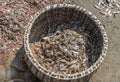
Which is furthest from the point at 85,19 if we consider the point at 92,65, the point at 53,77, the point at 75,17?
the point at 53,77

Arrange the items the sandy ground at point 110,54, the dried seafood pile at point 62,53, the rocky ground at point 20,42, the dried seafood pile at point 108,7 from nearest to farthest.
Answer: the dried seafood pile at point 62,53 → the rocky ground at point 20,42 → the sandy ground at point 110,54 → the dried seafood pile at point 108,7

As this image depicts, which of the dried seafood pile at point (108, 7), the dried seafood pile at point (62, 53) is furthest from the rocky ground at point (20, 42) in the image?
the dried seafood pile at point (62, 53)

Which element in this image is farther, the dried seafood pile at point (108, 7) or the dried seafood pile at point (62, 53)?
the dried seafood pile at point (108, 7)

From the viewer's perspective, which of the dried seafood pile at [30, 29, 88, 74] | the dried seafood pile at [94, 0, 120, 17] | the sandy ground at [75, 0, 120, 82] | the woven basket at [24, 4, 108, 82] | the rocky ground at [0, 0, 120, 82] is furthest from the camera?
the dried seafood pile at [94, 0, 120, 17]

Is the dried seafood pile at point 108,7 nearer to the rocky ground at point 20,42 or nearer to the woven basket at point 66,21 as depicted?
the rocky ground at point 20,42

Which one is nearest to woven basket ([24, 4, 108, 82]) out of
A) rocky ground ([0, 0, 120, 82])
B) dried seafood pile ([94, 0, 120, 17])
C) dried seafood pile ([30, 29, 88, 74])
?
dried seafood pile ([30, 29, 88, 74])

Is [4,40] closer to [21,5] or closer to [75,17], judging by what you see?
[21,5]

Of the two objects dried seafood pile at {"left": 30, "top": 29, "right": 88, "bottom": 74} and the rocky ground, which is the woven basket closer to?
Result: dried seafood pile at {"left": 30, "top": 29, "right": 88, "bottom": 74}

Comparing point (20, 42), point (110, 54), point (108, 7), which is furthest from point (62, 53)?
point (108, 7)
